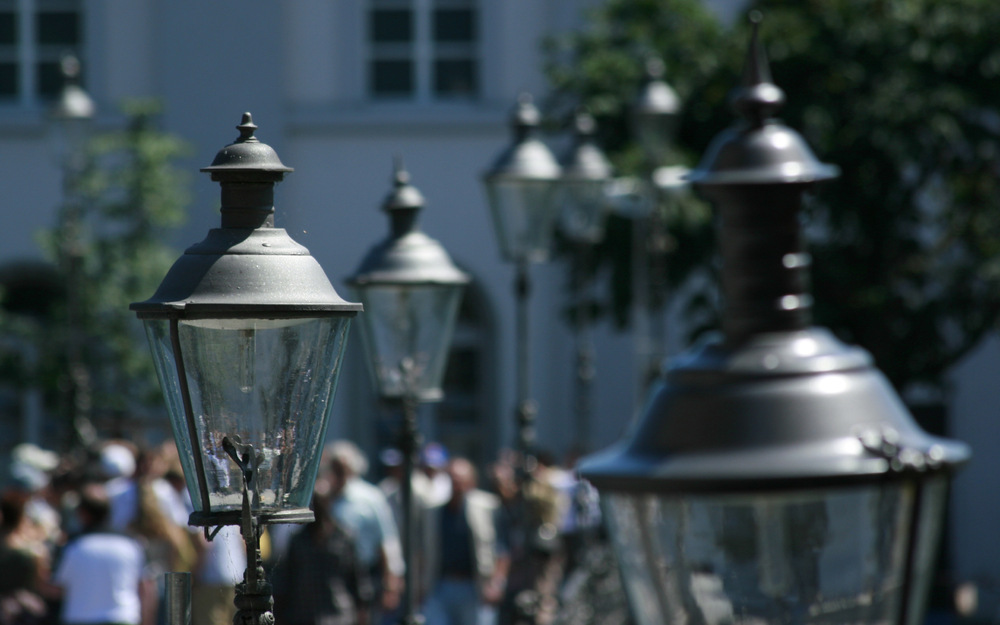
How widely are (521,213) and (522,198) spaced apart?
0.08 metres

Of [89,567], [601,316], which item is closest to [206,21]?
[601,316]

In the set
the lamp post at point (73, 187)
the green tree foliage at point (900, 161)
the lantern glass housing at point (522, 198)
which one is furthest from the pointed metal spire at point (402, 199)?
the lamp post at point (73, 187)

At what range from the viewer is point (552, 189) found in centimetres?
899

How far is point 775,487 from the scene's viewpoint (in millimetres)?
2012

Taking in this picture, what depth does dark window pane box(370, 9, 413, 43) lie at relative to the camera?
20672 mm

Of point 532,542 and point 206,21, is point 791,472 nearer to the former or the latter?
point 532,542

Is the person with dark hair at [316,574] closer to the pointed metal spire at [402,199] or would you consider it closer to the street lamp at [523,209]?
the street lamp at [523,209]

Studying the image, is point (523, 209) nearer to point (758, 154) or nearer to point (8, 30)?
point (758, 154)

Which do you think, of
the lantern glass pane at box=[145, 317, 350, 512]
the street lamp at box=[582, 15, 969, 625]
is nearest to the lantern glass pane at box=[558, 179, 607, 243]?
the lantern glass pane at box=[145, 317, 350, 512]

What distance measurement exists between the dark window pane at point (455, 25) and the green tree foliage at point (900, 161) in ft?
27.5

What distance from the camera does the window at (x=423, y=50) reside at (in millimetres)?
20672

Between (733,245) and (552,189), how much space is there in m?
6.74

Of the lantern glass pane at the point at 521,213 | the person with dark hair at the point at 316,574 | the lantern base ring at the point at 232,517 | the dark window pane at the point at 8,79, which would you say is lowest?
the person with dark hair at the point at 316,574

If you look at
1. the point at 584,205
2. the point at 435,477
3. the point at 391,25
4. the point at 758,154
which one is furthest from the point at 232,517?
the point at 391,25
